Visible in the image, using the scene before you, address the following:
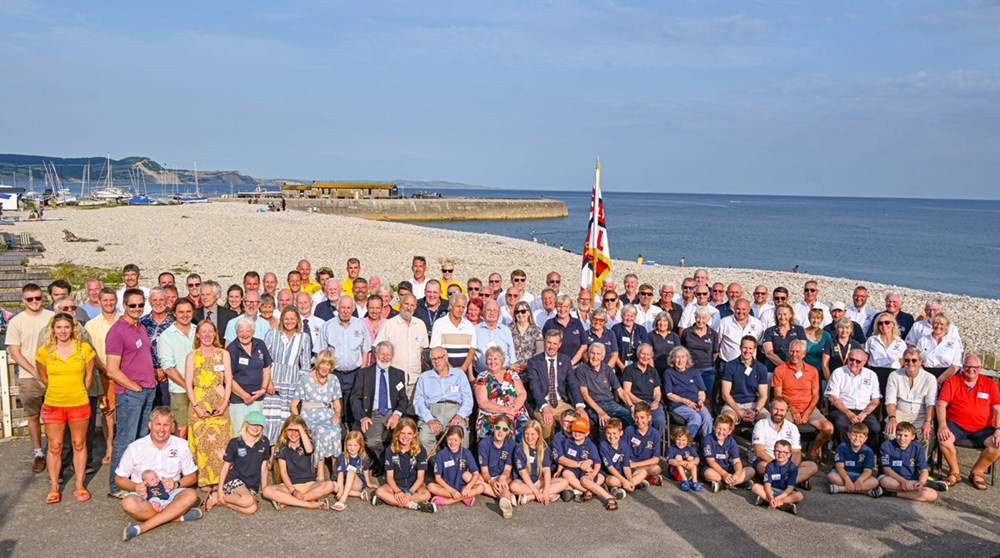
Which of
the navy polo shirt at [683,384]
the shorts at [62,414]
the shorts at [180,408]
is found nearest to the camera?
the shorts at [62,414]

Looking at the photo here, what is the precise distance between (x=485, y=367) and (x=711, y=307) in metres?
3.53

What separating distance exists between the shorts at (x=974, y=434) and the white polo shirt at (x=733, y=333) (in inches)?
88.3

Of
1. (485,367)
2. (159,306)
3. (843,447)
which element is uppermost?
(159,306)

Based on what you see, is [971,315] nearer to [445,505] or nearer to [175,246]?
[445,505]

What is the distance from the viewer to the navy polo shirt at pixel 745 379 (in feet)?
26.9

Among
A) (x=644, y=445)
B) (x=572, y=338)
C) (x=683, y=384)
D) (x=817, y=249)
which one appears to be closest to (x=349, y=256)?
(x=572, y=338)

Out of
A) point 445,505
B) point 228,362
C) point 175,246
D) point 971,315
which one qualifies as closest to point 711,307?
point 445,505

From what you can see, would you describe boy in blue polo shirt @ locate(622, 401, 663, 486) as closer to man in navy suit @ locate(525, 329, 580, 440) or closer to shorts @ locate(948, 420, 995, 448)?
man in navy suit @ locate(525, 329, 580, 440)

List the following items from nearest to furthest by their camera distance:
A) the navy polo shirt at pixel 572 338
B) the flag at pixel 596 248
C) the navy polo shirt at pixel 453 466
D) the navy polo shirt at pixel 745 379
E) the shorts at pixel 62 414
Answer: the shorts at pixel 62 414, the navy polo shirt at pixel 453 466, the navy polo shirt at pixel 745 379, the navy polo shirt at pixel 572 338, the flag at pixel 596 248

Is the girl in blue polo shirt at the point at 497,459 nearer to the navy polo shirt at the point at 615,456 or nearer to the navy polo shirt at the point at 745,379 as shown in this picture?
the navy polo shirt at the point at 615,456

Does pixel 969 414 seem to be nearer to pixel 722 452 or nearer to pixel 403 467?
pixel 722 452

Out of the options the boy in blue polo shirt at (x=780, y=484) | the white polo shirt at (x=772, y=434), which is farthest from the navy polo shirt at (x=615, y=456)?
the white polo shirt at (x=772, y=434)

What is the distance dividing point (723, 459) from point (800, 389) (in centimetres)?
136

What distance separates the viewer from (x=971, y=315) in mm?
20344
